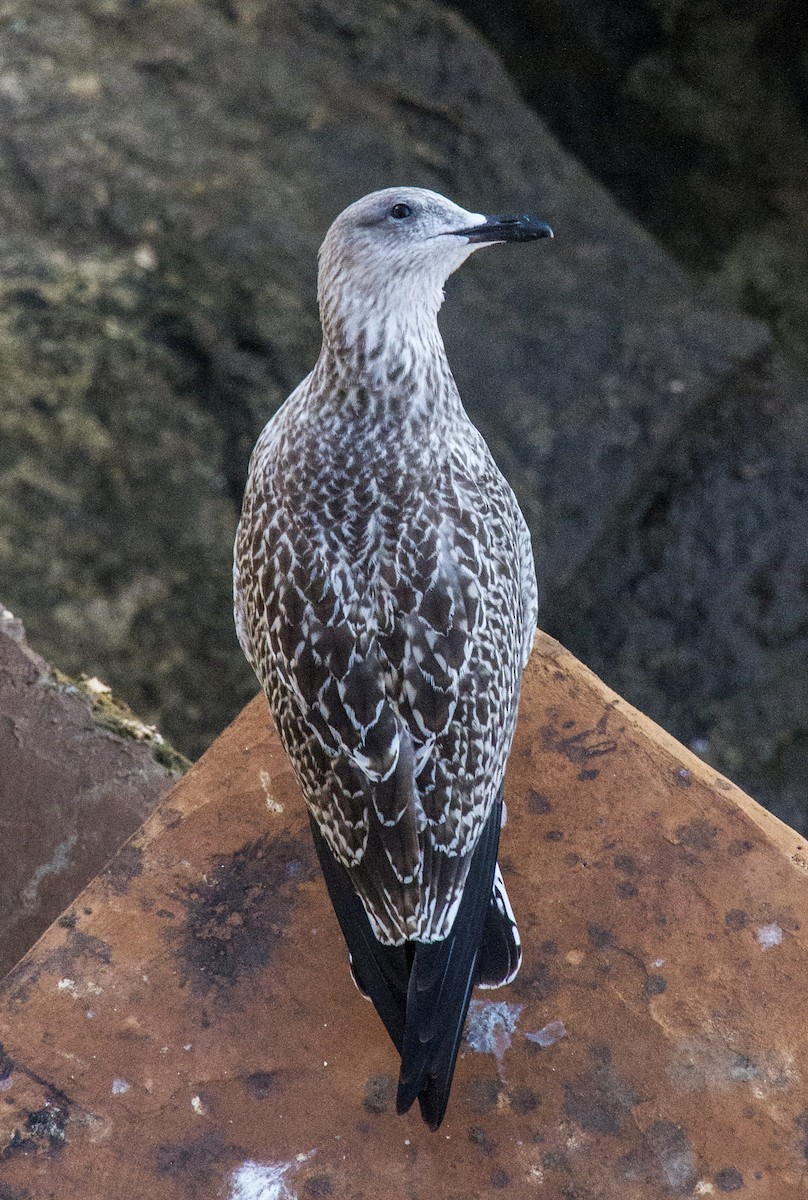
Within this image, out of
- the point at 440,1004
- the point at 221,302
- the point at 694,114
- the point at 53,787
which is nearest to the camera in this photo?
the point at 440,1004

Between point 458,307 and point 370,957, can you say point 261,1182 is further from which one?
point 458,307

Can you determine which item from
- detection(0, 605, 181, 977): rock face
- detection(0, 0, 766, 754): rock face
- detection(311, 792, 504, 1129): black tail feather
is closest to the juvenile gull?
detection(311, 792, 504, 1129): black tail feather

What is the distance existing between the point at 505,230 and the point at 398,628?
714 millimetres

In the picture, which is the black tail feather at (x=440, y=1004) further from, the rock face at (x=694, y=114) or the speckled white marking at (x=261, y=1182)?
the rock face at (x=694, y=114)

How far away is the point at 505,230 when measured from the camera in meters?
2.27

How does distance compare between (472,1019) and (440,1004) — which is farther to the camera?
(472,1019)

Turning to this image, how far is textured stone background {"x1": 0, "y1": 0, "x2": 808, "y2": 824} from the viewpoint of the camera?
175 inches

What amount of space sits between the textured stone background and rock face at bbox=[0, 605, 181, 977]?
115cm

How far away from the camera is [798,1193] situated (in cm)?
203

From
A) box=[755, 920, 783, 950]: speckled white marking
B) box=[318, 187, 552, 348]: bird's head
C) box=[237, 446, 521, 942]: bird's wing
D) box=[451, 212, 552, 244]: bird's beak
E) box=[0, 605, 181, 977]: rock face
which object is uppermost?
box=[451, 212, 552, 244]: bird's beak

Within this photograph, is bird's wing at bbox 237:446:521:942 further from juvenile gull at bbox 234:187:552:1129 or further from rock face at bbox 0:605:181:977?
rock face at bbox 0:605:181:977

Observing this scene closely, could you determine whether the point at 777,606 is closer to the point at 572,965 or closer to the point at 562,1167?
the point at 572,965

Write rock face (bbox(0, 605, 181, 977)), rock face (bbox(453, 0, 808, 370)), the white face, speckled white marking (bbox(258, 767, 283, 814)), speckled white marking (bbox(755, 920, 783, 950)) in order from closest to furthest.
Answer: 1. the white face
2. speckled white marking (bbox(755, 920, 783, 950))
3. speckled white marking (bbox(258, 767, 283, 814))
4. rock face (bbox(0, 605, 181, 977))
5. rock face (bbox(453, 0, 808, 370))

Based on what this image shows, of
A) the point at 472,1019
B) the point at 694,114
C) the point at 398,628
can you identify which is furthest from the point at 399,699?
the point at 694,114
